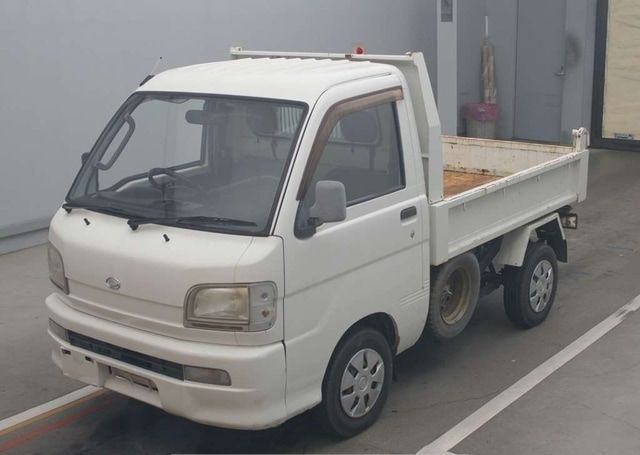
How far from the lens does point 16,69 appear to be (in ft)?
30.8

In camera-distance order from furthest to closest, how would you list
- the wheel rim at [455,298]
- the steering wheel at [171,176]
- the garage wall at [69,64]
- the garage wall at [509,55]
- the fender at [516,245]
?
the garage wall at [509,55] < the garage wall at [69,64] < the fender at [516,245] < the wheel rim at [455,298] < the steering wheel at [171,176]

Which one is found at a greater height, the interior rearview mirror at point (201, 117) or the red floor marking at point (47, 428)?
the interior rearview mirror at point (201, 117)

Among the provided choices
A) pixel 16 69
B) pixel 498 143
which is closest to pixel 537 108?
pixel 498 143

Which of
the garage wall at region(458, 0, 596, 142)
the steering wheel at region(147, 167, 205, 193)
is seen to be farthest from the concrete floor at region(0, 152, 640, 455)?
the garage wall at region(458, 0, 596, 142)

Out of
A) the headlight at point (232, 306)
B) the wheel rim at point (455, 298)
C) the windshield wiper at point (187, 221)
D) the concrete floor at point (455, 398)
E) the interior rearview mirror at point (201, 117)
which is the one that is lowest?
the concrete floor at point (455, 398)

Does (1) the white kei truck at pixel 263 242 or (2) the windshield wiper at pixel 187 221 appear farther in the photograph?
(2) the windshield wiper at pixel 187 221

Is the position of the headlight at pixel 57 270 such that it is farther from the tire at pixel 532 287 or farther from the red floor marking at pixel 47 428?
the tire at pixel 532 287

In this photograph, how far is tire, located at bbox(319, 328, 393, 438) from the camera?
5312 mm

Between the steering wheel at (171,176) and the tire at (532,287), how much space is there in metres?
2.96

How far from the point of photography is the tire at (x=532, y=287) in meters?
7.19

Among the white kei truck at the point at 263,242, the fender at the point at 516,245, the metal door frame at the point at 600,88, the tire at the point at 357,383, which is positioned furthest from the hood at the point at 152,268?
the metal door frame at the point at 600,88

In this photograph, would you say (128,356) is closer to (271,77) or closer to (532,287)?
(271,77)

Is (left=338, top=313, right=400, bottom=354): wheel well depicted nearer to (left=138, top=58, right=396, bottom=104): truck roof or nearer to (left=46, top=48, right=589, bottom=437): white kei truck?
(left=46, top=48, right=589, bottom=437): white kei truck

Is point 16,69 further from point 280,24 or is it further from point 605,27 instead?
point 605,27
